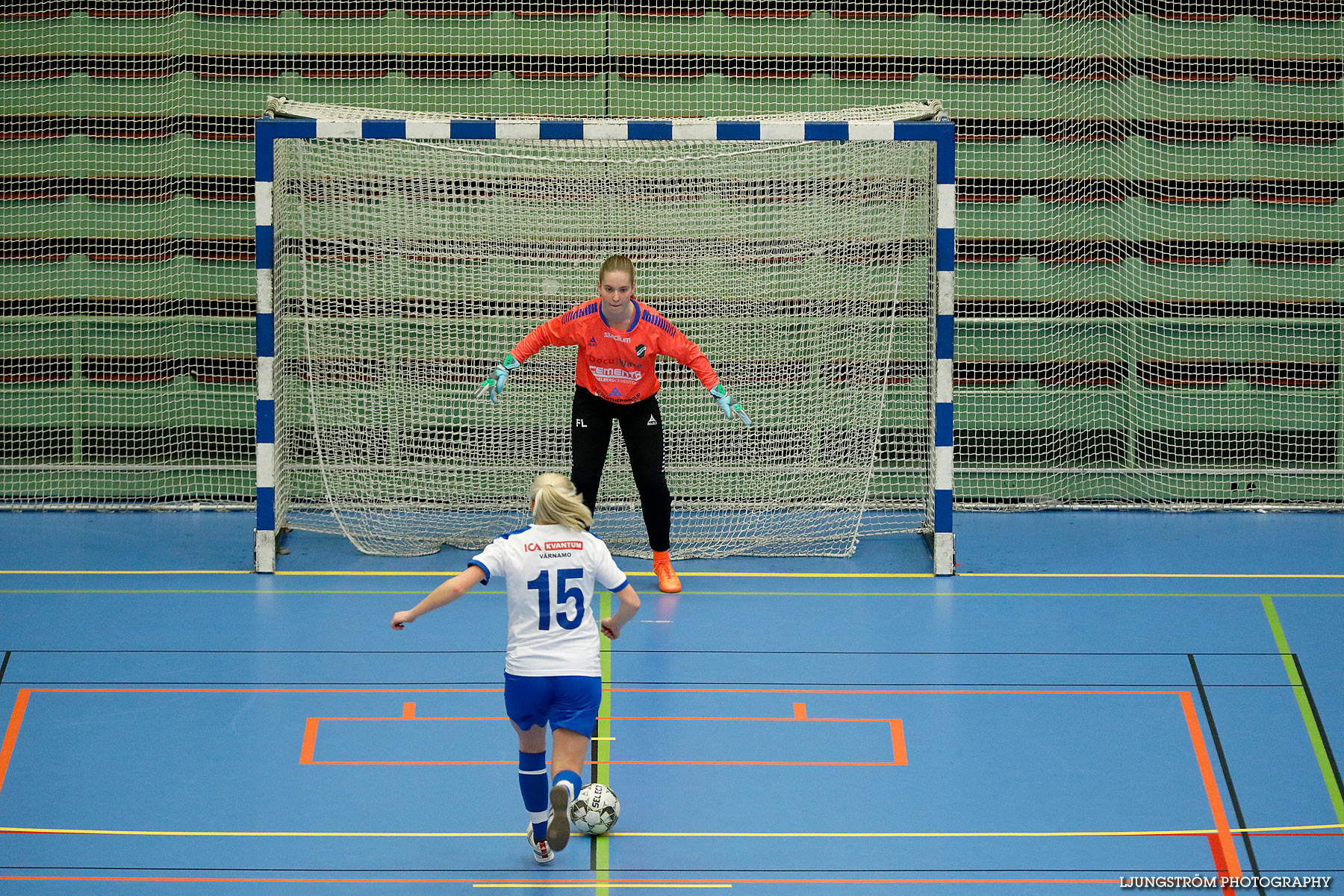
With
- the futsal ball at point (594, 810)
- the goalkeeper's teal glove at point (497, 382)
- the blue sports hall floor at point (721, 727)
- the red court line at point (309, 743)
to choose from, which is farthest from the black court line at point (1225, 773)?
the goalkeeper's teal glove at point (497, 382)

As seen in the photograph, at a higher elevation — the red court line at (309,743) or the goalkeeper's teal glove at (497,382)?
the goalkeeper's teal glove at (497,382)

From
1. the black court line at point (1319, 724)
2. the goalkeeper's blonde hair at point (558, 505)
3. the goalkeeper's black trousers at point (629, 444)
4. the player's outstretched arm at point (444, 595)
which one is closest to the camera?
the player's outstretched arm at point (444, 595)

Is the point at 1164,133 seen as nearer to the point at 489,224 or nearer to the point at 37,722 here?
the point at 489,224

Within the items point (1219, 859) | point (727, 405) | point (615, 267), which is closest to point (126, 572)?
point (615, 267)

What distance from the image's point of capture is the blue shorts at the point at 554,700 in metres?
4.36

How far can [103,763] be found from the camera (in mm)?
5336

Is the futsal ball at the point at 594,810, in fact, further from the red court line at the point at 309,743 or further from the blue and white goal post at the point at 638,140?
the blue and white goal post at the point at 638,140

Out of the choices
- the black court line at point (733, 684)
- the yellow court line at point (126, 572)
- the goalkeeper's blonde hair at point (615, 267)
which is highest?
the goalkeeper's blonde hair at point (615, 267)

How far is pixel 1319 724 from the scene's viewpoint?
5.71 metres

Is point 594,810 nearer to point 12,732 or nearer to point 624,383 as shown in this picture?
point 12,732

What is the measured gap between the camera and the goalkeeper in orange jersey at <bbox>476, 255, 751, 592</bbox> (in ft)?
23.1

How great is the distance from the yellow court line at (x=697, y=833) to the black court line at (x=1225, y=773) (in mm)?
72

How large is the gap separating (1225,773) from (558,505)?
2.91 meters

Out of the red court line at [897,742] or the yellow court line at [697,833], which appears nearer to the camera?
the yellow court line at [697,833]
